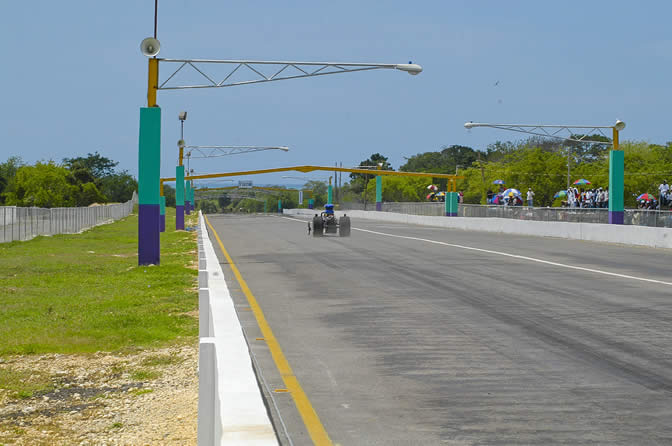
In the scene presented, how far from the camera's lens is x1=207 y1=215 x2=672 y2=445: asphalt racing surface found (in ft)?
20.2

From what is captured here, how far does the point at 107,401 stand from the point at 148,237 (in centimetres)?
1445

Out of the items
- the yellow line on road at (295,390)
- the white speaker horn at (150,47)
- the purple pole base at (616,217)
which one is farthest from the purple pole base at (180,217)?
the yellow line on road at (295,390)

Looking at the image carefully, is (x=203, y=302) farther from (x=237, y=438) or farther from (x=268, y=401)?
(x=237, y=438)

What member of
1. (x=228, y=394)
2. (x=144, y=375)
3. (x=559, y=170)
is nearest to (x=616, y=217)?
(x=144, y=375)

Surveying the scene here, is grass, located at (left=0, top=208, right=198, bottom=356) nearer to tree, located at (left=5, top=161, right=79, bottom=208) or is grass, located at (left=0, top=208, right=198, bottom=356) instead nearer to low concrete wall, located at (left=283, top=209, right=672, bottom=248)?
low concrete wall, located at (left=283, top=209, right=672, bottom=248)

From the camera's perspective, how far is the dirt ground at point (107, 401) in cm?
640

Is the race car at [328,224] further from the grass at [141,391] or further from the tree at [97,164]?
the tree at [97,164]

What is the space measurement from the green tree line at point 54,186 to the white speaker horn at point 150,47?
92.2 m

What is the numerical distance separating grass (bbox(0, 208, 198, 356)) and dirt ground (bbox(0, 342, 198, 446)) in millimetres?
680

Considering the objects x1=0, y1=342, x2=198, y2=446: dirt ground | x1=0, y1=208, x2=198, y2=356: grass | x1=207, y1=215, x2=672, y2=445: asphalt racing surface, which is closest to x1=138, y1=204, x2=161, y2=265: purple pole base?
x1=0, y1=208, x2=198, y2=356: grass

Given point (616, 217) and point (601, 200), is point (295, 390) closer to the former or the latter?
point (616, 217)

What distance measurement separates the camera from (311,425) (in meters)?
6.18

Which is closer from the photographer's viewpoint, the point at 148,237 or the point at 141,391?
the point at 141,391

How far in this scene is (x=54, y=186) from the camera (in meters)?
118
